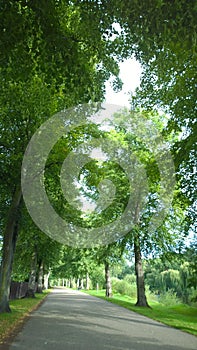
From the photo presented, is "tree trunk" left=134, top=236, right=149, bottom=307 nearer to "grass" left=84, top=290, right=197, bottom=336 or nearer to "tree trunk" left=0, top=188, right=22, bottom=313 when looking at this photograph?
"grass" left=84, top=290, right=197, bottom=336

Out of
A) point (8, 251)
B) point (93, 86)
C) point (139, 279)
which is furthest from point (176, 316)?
point (93, 86)

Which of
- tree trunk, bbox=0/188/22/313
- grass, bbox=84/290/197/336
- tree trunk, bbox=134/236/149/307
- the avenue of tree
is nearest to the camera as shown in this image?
the avenue of tree

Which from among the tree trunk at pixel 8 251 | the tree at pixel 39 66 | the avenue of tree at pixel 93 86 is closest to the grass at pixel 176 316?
the avenue of tree at pixel 93 86

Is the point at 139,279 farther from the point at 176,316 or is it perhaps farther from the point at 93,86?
the point at 93,86

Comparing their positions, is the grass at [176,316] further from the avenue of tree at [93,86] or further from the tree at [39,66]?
the tree at [39,66]

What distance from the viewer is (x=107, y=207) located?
23922mm

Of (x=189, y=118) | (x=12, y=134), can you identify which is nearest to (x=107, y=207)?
(x=12, y=134)

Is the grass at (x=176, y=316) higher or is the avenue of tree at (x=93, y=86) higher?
the avenue of tree at (x=93, y=86)

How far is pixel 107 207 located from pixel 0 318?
1341 centimetres

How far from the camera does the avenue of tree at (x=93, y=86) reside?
5.62 metres

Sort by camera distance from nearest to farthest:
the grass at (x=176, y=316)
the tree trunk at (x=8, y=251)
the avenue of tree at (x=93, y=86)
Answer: the avenue of tree at (x=93, y=86)
the grass at (x=176, y=316)
the tree trunk at (x=8, y=251)

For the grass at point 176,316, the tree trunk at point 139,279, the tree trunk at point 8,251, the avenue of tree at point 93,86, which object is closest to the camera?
the avenue of tree at point 93,86

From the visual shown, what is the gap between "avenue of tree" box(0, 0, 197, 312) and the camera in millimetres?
5621

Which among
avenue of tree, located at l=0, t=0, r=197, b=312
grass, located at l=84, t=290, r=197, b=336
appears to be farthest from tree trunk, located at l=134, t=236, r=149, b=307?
grass, located at l=84, t=290, r=197, b=336
